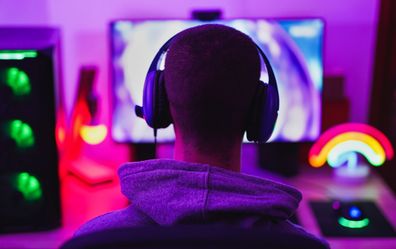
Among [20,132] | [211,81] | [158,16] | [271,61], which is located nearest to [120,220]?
[211,81]

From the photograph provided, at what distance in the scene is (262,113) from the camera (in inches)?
40.4

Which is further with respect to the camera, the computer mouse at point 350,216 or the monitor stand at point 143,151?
the monitor stand at point 143,151

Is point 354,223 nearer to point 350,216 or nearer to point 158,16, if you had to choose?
point 350,216

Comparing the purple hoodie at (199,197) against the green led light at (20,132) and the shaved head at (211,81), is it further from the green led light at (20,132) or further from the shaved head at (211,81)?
the green led light at (20,132)

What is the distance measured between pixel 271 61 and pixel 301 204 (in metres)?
0.42

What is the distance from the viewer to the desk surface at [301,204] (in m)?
1.45

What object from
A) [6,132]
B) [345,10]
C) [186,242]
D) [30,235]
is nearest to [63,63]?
[6,132]

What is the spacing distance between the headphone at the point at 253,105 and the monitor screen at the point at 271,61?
0.67 metres

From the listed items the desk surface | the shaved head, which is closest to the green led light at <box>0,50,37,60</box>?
the desk surface

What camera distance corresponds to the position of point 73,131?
1838mm

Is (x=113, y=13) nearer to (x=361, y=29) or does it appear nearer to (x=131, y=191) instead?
(x=361, y=29)

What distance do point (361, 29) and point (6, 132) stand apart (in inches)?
46.4

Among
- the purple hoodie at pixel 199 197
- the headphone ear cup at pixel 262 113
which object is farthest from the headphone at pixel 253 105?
the purple hoodie at pixel 199 197

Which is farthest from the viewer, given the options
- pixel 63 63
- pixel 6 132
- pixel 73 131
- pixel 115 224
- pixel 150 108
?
pixel 63 63
